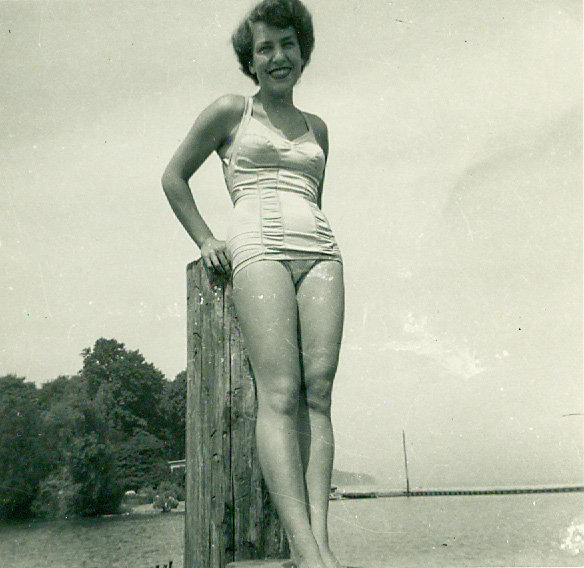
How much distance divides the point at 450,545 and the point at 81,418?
42.4 meters

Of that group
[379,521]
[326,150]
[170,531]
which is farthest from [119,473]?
[326,150]

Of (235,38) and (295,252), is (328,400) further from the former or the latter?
(235,38)

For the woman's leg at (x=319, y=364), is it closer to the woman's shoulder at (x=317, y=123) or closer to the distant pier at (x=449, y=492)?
the woman's shoulder at (x=317, y=123)

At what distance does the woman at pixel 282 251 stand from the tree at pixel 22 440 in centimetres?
4923

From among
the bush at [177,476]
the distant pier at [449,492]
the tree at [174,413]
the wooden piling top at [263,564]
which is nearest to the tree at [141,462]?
the bush at [177,476]

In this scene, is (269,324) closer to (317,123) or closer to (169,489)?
(317,123)

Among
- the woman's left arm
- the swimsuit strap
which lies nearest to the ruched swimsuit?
the swimsuit strap

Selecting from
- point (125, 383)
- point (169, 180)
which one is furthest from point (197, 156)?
point (125, 383)

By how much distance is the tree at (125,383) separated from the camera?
60.2 metres

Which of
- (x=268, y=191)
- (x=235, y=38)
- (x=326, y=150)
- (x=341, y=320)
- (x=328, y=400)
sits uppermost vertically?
(x=235, y=38)

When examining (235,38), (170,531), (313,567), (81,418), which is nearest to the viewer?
(313,567)

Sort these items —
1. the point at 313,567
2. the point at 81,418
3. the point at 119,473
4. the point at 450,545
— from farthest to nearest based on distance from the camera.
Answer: the point at 450,545 < the point at 119,473 < the point at 81,418 < the point at 313,567

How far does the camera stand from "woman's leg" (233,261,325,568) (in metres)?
3.26

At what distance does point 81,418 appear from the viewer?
5388 centimetres
